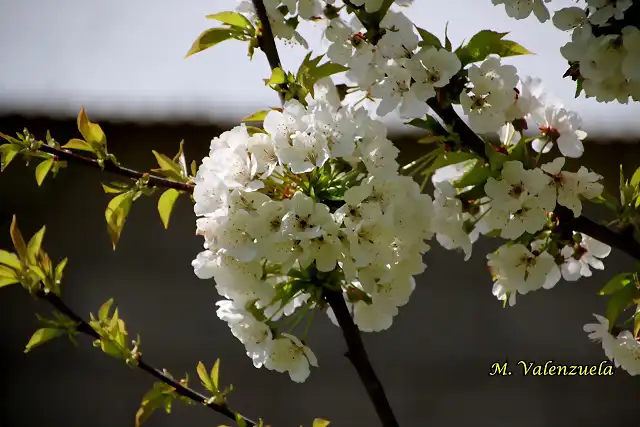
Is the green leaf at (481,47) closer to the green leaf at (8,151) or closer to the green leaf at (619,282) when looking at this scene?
the green leaf at (619,282)

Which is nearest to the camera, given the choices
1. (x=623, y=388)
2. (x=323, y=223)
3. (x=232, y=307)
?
(x=323, y=223)

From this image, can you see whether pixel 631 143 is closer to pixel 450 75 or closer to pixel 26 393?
pixel 450 75

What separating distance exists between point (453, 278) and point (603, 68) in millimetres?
2295

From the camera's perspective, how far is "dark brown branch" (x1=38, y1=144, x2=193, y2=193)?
2.28 feet

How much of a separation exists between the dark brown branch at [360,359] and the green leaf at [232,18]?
0.30 meters

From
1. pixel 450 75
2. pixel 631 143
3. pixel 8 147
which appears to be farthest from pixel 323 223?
pixel 631 143

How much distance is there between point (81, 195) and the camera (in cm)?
286

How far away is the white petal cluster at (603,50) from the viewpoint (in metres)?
0.58

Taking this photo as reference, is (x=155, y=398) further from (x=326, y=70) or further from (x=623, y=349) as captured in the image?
(x=623, y=349)

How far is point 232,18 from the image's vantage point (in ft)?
2.44

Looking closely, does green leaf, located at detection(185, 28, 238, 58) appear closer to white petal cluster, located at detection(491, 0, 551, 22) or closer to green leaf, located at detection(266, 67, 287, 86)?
green leaf, located at detection(266, 67, 287, 86)
